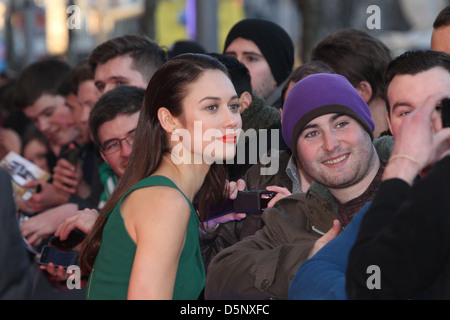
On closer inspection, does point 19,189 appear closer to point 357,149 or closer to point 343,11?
point 357,149

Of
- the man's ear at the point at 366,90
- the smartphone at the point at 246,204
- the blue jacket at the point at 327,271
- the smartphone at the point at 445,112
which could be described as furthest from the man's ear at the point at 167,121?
the man's ear at the point at 366,90

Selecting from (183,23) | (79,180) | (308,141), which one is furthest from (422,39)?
(308,141)

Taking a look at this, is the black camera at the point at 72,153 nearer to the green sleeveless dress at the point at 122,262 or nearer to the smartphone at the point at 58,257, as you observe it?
the smartphone at the point at 58,257

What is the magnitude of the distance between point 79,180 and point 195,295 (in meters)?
3.20

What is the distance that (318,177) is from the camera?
349 cm

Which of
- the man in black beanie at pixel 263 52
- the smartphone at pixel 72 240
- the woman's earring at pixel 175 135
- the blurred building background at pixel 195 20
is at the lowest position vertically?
the smartphone at pixel 72 240

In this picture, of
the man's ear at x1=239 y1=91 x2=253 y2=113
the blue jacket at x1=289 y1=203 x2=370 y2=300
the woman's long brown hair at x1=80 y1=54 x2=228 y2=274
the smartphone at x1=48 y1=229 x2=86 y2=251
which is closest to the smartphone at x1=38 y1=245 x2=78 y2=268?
the smartphone at x1=48 y1=229 x2=86 y2=251

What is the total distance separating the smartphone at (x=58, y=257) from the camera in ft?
13.2

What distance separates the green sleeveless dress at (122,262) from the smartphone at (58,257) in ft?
2.73

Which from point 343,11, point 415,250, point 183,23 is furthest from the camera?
point 343,11

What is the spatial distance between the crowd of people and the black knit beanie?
0.54 m

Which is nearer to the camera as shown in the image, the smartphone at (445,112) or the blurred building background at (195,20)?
the smartphone at (445,112)

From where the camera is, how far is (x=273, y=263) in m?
3.27
